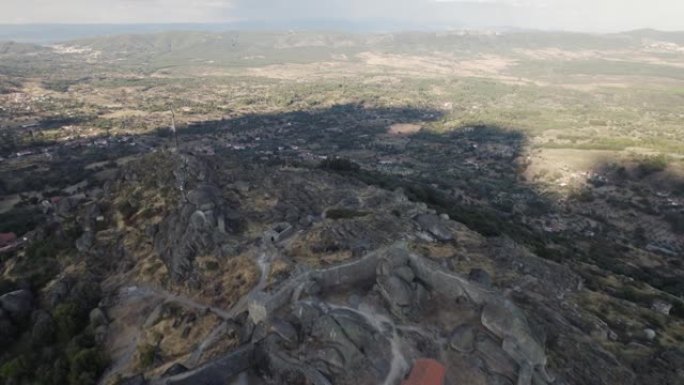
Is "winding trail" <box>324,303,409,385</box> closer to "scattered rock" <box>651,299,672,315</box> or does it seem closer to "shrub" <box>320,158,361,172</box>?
"scattered rock" <box>651,299,672,315</box>

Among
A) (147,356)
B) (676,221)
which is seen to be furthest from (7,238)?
(676,221)

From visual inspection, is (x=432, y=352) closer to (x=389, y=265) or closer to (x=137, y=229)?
Result: (x=389, y=265)

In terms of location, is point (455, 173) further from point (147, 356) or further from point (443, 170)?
point (147, 356)

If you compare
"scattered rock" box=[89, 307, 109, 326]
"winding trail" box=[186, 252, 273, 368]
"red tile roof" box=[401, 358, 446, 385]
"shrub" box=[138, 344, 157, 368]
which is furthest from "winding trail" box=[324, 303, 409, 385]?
"scattered rock" box=[89, 307, 109, 326]

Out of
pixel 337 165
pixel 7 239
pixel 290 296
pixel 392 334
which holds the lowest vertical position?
pixel 7 239

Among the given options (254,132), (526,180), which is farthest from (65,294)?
(254,132)

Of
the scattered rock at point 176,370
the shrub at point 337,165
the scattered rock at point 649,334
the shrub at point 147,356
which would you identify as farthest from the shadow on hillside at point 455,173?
the scattered rock at point 176,370

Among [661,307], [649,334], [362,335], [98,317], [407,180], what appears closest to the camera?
[362,335]

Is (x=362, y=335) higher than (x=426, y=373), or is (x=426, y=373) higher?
(x=362, y=335)
